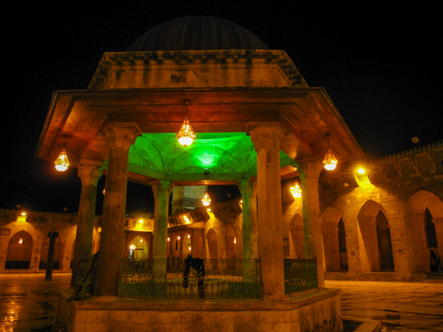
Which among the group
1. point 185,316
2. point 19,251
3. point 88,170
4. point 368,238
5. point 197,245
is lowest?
point 185,316

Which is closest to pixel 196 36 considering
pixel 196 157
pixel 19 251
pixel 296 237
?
pixel 196 157

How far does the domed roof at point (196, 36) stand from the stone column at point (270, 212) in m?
2.91

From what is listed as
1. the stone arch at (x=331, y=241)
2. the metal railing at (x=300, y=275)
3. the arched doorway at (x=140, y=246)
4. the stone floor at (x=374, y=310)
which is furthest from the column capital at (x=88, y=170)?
the arched doorway at (x=140, y=246)

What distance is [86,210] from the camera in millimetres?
10328

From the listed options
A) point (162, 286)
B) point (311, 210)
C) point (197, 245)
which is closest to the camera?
point (162, 286)

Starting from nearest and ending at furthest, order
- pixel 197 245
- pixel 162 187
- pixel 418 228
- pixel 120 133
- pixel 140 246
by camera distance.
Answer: pixel 120 133 < pixel 162 187 < pixel 418 228 < pixel 197 245 < pixel 140 246

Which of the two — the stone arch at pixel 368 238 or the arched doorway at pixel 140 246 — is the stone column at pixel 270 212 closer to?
the stone arch at pixel 368 238

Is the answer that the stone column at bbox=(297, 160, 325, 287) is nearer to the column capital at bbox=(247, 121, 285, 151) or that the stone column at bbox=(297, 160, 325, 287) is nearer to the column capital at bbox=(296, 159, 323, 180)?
the column capital at bbox=(296, 159, 323, 180)

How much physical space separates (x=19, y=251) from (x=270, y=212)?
36579 mm

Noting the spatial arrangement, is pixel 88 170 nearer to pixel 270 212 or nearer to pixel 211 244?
pixel 270 212

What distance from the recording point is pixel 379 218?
87.3 feet

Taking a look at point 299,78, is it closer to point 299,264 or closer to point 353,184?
point 299,264

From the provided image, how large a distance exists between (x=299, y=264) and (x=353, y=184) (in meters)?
13.4

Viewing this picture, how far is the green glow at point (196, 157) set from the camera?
39.0ft
